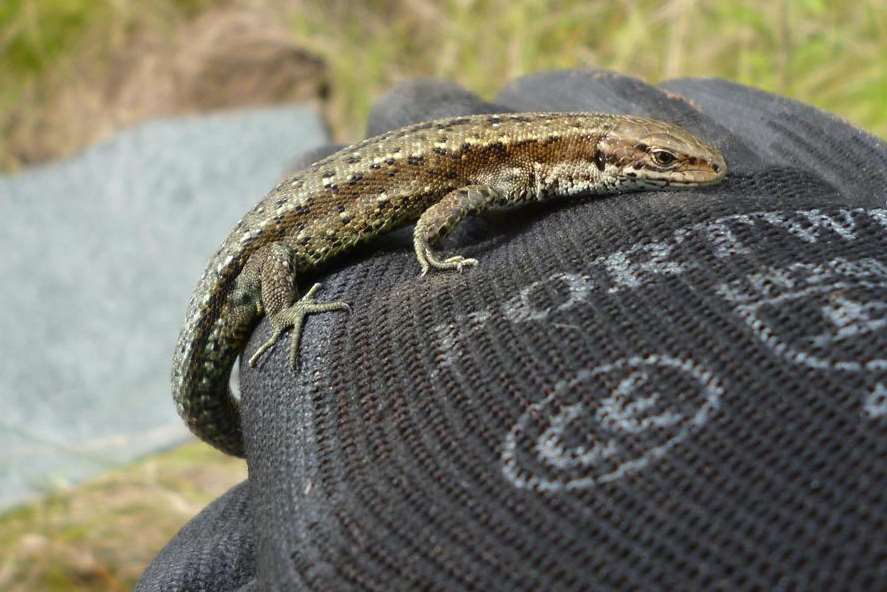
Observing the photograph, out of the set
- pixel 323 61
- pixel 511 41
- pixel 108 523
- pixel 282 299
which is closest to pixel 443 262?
pixel 282 299

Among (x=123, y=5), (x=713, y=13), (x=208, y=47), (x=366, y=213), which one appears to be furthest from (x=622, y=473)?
(x=123, y=5)

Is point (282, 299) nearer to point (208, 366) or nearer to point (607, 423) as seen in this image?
point (208, 366)

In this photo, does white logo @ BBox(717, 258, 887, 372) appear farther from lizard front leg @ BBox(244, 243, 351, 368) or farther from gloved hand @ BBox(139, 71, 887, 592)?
lizard front leg @ BBox(244, 243, 351, 368)

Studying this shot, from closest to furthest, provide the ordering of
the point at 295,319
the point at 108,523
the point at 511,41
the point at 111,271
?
1. the point at 295,319
2. the point at 108,523
3. the point at 511,41
4. the point at 111,271

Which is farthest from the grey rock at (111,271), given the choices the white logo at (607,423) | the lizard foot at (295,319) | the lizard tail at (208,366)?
the white logo at (607,423)

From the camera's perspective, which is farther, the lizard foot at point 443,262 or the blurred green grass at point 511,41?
the blurred green grass at point 511,41

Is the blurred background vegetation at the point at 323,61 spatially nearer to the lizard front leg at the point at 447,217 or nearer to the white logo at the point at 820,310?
the lizard front leg at the point at 447,217
